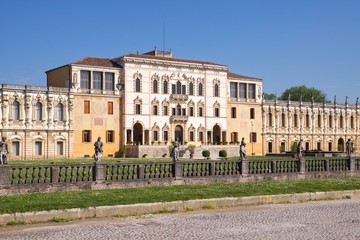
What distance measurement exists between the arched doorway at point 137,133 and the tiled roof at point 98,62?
7.77 meters

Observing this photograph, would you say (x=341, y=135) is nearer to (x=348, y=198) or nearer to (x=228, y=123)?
(x=228, y=123)

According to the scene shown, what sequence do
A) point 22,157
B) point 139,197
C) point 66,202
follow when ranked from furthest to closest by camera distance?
point 22,157 < point 139,197 < point 66,202

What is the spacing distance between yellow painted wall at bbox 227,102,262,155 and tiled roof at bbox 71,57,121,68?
17621 mm

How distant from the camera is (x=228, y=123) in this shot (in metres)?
76.8

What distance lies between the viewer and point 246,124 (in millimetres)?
78625

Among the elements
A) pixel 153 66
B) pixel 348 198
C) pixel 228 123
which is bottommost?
pixel 348 198

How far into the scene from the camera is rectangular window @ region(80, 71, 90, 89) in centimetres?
6525

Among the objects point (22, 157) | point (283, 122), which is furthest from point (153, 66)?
point (283, 122)

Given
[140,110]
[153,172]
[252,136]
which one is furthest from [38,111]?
[153,172]

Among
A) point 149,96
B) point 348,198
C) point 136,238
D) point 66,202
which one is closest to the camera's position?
point 136,238

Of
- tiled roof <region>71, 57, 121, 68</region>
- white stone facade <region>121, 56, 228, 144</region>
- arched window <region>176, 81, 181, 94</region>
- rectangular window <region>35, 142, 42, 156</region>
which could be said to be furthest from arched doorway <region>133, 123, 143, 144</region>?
rectangular window <region>35, 142, 42, 156</region>

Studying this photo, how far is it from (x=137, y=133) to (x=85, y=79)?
9.91 metres

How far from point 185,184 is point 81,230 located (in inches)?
411

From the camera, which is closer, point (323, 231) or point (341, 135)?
point (323, 231)
